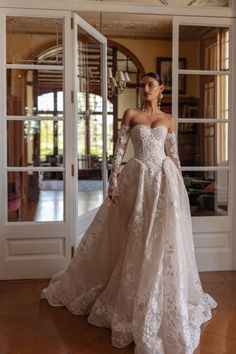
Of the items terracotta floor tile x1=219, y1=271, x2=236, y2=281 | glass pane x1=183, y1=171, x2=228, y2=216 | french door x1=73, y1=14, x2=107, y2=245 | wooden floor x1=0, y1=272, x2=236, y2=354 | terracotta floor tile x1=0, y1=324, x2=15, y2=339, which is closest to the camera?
wooden floor x1=0, y1=272, x2=236, y2=354

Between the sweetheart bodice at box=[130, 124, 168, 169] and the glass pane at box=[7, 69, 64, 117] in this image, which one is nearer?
the sweetheart bodice at box=[130, 124, 168, 169]

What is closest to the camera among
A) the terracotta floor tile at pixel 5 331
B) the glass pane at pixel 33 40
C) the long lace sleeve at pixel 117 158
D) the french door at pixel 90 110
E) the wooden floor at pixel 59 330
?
the wooden floor at pixel 59 330

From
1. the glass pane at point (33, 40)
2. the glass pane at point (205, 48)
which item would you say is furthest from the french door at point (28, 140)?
the glass pane at point (205, 48)

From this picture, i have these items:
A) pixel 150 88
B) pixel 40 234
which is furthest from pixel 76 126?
pixel 150 88

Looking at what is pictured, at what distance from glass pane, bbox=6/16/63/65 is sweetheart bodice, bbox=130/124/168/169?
4.70 ft

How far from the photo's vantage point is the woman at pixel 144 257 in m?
2.46

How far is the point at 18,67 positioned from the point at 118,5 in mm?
1035

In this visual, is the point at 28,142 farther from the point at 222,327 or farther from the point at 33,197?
the point at 222,327

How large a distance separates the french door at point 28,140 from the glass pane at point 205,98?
102 cm

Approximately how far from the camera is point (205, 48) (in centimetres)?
416

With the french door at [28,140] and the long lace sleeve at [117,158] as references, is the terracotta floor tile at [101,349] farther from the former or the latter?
the french door at [28,140]

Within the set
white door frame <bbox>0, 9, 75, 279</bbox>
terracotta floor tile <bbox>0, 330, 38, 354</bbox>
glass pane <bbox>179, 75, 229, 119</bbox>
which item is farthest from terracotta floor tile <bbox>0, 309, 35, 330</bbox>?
glass pane <bbox>179, 75, 229, 119</bbox>

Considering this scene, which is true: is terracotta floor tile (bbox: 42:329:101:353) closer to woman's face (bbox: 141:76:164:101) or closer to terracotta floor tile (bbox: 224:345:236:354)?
terracotta floor tile (bbox: 224:345:236:354)

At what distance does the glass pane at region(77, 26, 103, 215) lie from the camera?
4.14 m
